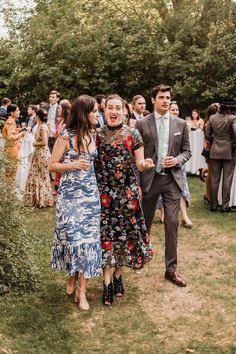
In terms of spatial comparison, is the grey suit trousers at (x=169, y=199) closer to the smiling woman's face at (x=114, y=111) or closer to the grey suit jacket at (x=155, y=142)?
the grey suit jacket at (x=155, y=142)

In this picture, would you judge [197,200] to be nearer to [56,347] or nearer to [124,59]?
[56,347]

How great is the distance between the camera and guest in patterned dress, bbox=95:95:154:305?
5285 millimetres

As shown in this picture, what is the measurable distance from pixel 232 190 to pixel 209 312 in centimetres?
529

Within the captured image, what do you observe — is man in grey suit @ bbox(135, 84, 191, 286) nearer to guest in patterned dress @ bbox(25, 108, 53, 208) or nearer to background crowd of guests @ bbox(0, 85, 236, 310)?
background crowd of guests @ bbox(0, 85, 236, 310)

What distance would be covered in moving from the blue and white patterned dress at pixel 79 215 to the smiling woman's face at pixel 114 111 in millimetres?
348

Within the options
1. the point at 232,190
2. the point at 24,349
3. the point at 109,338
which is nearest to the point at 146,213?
the point at 109,338

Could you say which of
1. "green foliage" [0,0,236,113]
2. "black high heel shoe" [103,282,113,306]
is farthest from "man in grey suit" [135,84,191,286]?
"green foliage" [0,0,236,113]

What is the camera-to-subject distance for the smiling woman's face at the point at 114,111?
5234 mm

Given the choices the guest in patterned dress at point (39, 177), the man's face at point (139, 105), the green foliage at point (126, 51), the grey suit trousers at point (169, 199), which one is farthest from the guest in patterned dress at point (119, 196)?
the green foliage at point (126, 51)

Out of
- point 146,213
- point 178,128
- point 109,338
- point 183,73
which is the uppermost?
point 183,73

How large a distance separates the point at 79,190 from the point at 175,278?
1697mm

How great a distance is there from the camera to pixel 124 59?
21.0m

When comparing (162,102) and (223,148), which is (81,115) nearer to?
(162,102)

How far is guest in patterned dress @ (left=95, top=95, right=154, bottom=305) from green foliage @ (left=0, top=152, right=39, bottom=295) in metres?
0.78
